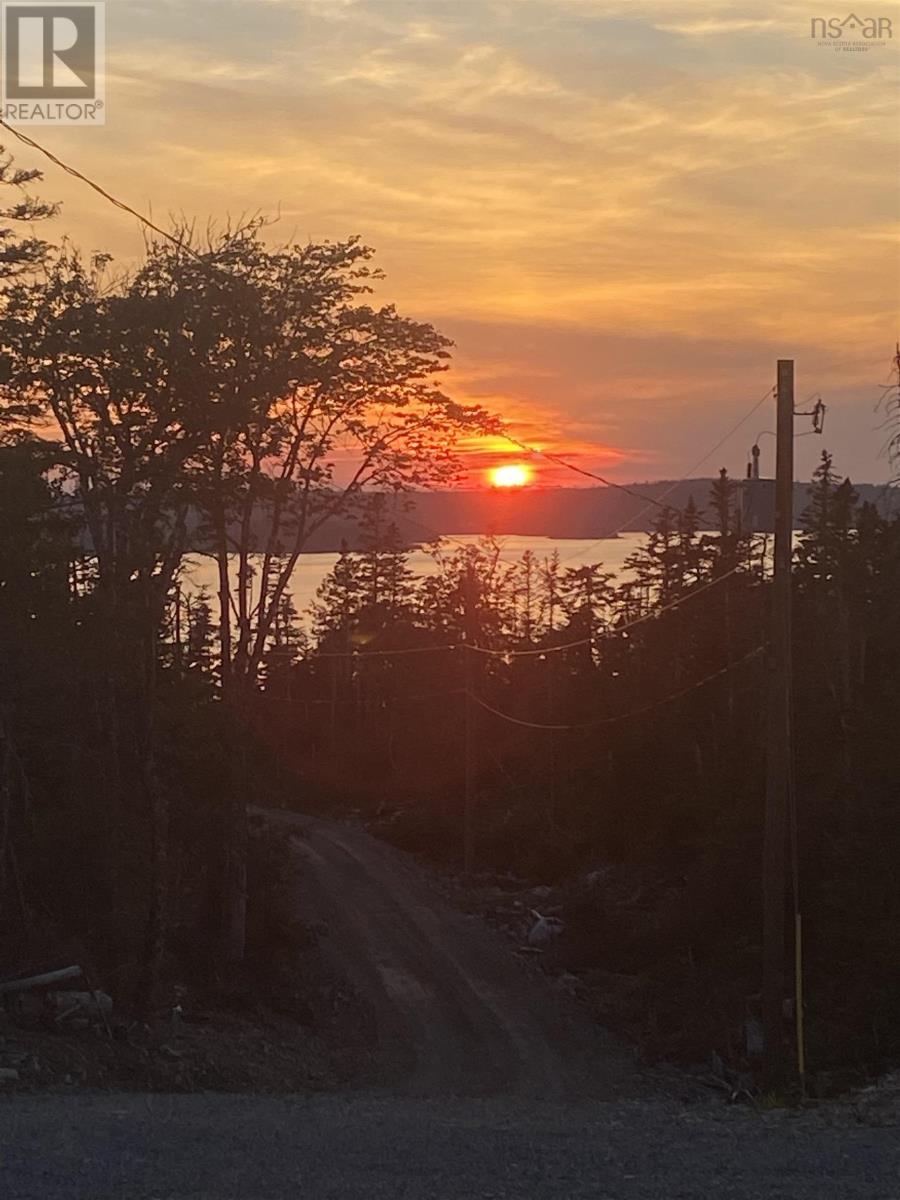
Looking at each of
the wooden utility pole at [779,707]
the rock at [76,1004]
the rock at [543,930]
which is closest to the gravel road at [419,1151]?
the wooden utility pole at [779,707]

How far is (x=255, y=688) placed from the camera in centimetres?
3192

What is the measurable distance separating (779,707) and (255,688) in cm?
1719

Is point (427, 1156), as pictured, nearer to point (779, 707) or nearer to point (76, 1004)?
point (779, 707)

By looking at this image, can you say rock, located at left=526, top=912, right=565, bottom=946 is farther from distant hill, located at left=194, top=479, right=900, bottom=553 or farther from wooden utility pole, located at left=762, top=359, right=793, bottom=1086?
wooden utility pole, located at left=762, top=359, right=793, bottom=1086

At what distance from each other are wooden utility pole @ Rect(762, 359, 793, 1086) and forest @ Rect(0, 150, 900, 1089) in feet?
7.00

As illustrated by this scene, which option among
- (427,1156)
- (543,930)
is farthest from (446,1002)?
(427,1156)

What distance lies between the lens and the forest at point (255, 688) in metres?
20.1

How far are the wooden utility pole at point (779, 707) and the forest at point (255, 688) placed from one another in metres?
2.13

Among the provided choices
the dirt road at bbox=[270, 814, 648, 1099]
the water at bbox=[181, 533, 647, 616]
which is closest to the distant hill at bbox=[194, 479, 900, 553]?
the water at bbox=[181, 533, 647, 616]

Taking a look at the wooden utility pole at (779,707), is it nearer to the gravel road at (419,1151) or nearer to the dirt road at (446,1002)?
the gravel road at (419,1151)

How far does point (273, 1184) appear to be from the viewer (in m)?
7.95

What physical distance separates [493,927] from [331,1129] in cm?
2354

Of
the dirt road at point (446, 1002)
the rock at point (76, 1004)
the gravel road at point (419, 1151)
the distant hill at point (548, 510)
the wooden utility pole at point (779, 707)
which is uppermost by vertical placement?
the distant hill at point (548, 510)

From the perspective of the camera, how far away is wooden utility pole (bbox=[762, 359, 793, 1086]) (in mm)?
17078
